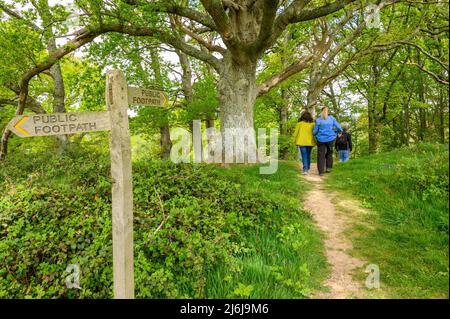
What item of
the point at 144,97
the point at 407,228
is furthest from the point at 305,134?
the point at 144,97

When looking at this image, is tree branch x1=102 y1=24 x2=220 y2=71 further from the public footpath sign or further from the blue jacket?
the public footpath sign

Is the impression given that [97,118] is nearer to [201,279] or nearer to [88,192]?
→ [201,279]

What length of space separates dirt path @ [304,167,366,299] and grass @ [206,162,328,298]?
14cm

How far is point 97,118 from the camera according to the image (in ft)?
8.68

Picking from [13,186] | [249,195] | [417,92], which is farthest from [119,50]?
[417,92]

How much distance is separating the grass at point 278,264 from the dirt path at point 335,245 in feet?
0.46

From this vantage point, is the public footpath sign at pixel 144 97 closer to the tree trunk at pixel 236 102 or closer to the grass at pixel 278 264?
the grass at pixel 278 264

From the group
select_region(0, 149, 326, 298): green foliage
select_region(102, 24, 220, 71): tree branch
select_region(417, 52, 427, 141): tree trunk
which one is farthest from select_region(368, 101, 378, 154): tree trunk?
select_region(0, 149, 326, 298): green foliage

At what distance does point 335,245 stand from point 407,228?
1.07 meters

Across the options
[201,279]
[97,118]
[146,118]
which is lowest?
[201,279]

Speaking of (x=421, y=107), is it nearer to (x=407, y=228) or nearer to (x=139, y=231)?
(x=407, y=228)

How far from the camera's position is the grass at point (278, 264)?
313cm

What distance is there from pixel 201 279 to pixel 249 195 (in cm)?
239

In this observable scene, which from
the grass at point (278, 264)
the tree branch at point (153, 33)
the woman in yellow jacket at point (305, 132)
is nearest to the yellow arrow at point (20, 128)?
the grass at point (278, 264)
